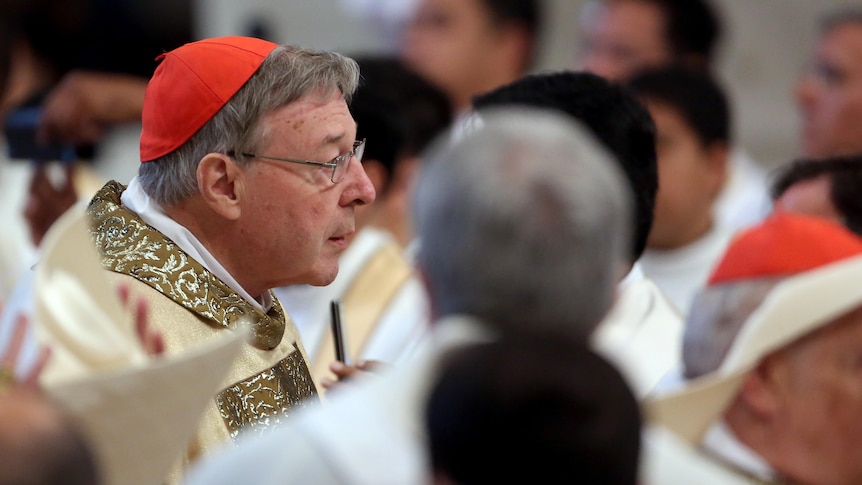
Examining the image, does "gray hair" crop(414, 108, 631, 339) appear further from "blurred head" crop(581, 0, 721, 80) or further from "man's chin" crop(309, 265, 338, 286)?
"blurred head" crop(581, 0, 721, 80)

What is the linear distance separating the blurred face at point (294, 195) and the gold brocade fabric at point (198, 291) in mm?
143

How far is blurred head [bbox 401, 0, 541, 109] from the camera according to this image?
815 centimetres

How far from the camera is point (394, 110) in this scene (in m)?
5.83

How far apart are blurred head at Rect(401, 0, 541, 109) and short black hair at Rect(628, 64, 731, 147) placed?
1832mm

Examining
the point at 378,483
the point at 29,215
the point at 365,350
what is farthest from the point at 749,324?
the point at 29,215

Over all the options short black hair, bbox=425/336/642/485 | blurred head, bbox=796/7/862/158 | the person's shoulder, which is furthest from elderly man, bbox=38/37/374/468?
blurred head, bbox=796/7/862/158

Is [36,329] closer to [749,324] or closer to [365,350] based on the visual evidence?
[749,324]

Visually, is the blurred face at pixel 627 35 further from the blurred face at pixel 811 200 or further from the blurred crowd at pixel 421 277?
the blurred face at pixel 811 200

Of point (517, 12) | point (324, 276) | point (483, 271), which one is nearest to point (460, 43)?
point (517, 12)

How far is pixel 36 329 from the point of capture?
238 cm

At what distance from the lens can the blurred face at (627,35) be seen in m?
7.61

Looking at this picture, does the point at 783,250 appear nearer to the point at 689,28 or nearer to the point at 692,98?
the point at 692,98

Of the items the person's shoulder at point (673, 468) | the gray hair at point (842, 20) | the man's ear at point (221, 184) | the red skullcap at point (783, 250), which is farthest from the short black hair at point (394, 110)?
the person's shoulder at point (673, 468)

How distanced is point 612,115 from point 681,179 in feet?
8.03
